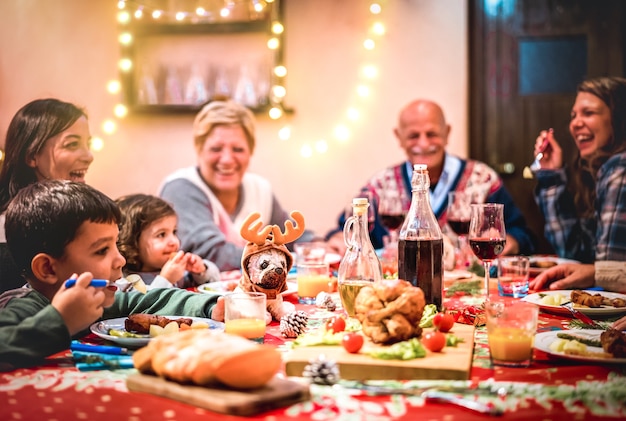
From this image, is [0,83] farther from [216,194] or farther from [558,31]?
[558,31]

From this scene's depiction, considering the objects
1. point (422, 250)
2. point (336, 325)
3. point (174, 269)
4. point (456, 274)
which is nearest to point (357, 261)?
point (422, 250)

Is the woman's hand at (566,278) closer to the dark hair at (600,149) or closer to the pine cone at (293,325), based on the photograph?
the pine cone at (293,325)

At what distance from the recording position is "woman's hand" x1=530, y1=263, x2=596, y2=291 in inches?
78.0

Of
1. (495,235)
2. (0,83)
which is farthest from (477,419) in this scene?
(0,83)

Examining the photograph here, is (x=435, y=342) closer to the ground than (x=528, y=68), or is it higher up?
closer to the ground

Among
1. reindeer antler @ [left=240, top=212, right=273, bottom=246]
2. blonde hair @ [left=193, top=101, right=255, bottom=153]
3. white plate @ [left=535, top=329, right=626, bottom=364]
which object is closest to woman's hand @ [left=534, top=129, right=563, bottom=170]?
blonde hair @ [left=193, top=101, right=255, bottom=153]

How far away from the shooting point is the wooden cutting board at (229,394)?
2.98 feet

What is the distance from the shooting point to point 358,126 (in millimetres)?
3967

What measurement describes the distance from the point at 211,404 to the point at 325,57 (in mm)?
3242

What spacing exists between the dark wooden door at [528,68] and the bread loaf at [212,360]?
2.99m

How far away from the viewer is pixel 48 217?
1.38m

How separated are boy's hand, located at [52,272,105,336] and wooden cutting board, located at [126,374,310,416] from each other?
24cm

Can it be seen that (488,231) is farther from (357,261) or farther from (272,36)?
(272,36)

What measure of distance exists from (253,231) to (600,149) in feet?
7.26
